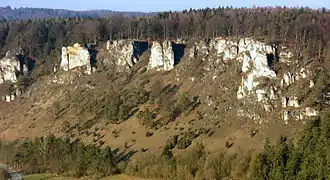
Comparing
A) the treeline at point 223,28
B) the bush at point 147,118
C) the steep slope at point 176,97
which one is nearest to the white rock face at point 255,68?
the steep slope at point 176,97

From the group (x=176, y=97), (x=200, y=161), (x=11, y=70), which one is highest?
(x=11, y=70)

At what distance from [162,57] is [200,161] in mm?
61816

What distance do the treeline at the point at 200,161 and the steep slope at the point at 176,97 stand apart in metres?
11.1

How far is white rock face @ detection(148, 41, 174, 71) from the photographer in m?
156

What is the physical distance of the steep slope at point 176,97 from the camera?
11662 centimetres

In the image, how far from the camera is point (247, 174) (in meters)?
88.4

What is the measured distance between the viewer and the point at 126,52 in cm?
16712

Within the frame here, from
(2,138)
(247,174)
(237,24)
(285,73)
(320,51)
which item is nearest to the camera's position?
(247,174)

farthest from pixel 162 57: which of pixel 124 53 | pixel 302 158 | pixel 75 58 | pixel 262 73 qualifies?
pixel 302 158

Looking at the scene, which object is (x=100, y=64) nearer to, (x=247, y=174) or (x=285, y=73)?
(x=285, y=73)

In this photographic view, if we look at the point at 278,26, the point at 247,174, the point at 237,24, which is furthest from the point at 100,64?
the point at 247,174

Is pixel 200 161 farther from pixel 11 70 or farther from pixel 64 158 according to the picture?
pixel 11 70

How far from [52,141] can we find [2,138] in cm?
3401

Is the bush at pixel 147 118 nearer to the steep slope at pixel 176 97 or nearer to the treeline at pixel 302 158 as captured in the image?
the steep slope at pixel 176 97
